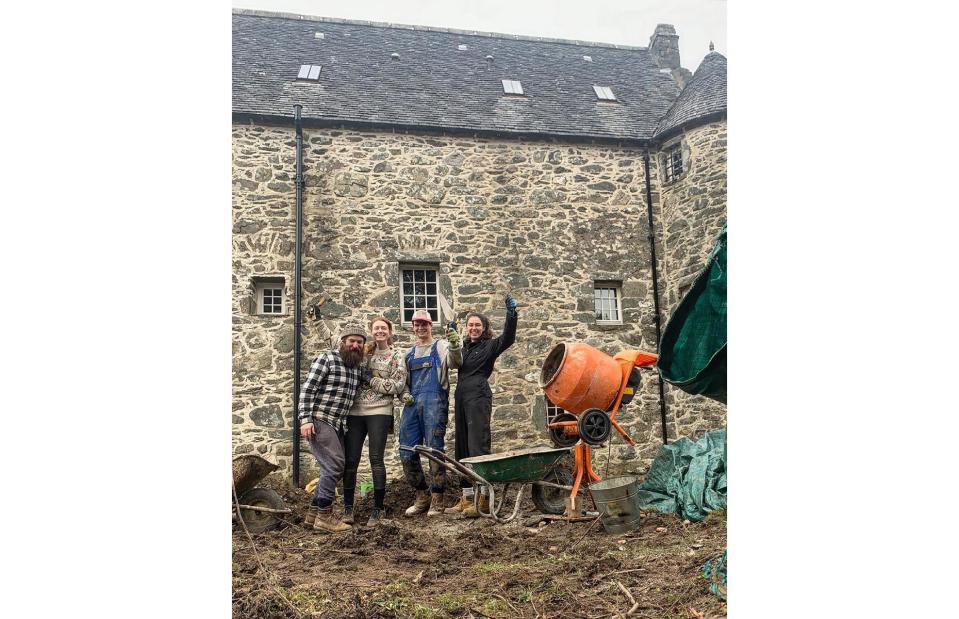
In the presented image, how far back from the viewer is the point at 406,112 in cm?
747

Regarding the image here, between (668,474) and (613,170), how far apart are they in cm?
367

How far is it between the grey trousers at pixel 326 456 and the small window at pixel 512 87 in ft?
17.4

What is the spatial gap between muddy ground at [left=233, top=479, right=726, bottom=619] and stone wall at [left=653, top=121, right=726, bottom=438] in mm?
2801

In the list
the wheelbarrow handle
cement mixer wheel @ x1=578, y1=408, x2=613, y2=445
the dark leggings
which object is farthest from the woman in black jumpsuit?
cement mixer wheel @ x1=578, y1=408, x2=613, y2=445

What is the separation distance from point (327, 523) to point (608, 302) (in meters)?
4.33

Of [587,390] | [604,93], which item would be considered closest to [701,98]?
[604,93]

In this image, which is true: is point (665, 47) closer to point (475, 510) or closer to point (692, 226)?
point (692, 226)

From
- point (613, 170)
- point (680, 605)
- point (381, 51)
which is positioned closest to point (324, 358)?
point (680, 605)

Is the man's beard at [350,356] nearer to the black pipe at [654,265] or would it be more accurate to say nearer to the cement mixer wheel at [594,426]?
the cement mixer wheel at [594,426]

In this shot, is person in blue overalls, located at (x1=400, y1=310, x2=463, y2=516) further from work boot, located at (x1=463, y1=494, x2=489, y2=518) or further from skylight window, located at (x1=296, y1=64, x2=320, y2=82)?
skylight window, located at (x1=296, y1=64, x2=320, y2=82)

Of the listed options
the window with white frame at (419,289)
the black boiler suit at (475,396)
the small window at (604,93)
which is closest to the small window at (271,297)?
the window with white frame at (419,289)

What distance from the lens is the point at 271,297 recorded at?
22.6ft
